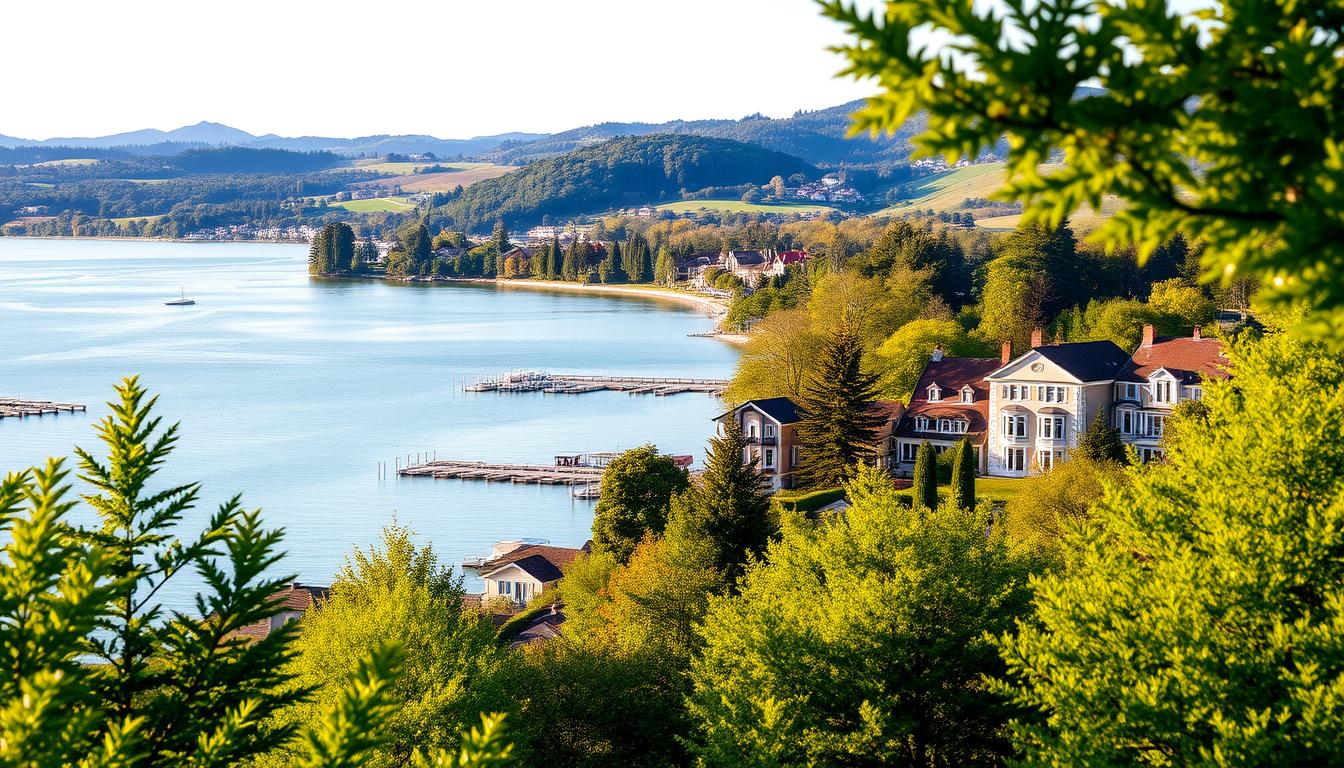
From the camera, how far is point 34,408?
72.5 m

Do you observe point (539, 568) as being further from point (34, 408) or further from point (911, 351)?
point (34, 408)

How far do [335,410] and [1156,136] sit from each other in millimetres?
75841

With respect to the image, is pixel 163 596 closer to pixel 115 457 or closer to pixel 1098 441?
pixel 1098 441

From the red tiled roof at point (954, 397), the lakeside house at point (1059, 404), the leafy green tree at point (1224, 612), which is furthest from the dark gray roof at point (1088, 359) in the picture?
the leafy green tree at point (1224, 612)

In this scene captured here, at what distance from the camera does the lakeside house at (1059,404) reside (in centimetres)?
4512

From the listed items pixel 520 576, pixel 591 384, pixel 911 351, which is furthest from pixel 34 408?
pixel 911 351

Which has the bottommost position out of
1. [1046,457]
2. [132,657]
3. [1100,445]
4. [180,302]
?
[1046,457]

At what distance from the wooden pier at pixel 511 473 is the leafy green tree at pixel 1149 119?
5459 centimetres

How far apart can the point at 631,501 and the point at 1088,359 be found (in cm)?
1906

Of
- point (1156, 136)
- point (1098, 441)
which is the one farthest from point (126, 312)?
point (1156, 136)

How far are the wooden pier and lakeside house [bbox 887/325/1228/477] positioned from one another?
16095 mm

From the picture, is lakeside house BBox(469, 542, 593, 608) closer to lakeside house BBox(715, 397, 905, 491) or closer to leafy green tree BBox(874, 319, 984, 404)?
lakeside house BBox(715, 397, 905, 491)

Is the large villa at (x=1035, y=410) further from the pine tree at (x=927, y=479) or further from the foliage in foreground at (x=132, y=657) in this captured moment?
the foliage in foreground at (x=132, y=657)

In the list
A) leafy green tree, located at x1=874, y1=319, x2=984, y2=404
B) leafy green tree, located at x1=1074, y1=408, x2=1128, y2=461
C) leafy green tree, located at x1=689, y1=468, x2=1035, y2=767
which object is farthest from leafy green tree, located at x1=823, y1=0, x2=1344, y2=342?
leafy green tree, located at x1=874, y1=319, x2=984, y2=404
